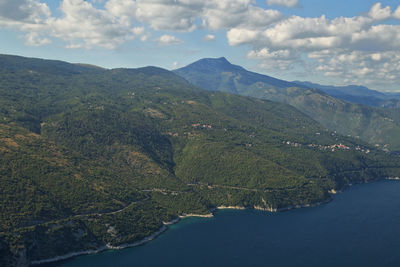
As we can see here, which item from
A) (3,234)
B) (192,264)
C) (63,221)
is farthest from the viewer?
(63,221)

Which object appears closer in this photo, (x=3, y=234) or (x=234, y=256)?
(x=3, y=234)

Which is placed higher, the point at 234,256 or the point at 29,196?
the point at 29,196

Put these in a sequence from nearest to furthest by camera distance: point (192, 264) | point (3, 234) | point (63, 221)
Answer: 1. point (3, 234)
2. point (192, 264)
3. point (63, 221)

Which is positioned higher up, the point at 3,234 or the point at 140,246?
the point at 3,234

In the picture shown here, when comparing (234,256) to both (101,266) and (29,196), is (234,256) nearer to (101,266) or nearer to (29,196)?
(101,266)

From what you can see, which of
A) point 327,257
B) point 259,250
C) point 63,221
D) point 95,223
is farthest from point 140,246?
point 327,257

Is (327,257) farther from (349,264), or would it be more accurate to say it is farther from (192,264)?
(192,264)

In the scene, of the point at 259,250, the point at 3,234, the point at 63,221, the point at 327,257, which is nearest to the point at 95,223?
the point at 63,221

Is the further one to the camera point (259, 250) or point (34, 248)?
point (259, 250)
